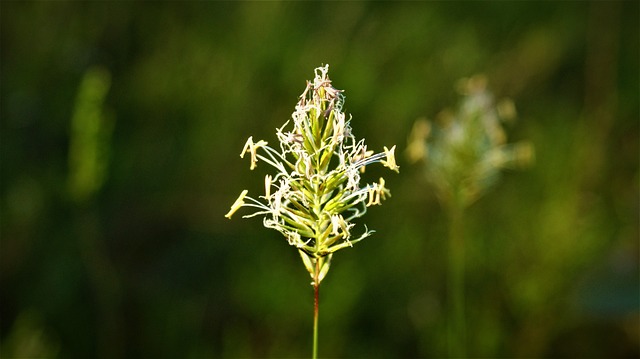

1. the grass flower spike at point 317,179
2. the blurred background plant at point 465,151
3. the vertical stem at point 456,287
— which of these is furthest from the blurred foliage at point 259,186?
the grass flower spike at point 317,179

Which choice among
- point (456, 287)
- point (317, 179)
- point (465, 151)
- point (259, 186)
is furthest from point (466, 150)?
point (259, 186)

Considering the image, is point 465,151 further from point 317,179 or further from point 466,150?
point 317,179

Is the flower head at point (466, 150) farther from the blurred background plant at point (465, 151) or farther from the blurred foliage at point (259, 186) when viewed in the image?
the blurred foliage at point (259, 186)

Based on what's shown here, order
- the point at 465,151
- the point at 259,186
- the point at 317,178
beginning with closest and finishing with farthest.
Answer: the point at 317,178, the point at 465,151, the point at 259,186

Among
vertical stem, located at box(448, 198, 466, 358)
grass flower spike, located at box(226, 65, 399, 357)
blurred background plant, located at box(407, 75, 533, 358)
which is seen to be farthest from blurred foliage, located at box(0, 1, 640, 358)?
grass flower spike, located at box(226, 65, 399, 357)

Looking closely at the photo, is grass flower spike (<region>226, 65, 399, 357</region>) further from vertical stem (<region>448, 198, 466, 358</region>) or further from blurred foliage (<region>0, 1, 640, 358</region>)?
blurred foliage (<region>0, 1, 640, 358</region>)

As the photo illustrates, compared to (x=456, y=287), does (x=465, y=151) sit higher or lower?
higher

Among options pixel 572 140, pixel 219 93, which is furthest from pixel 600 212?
pixel 219 93
